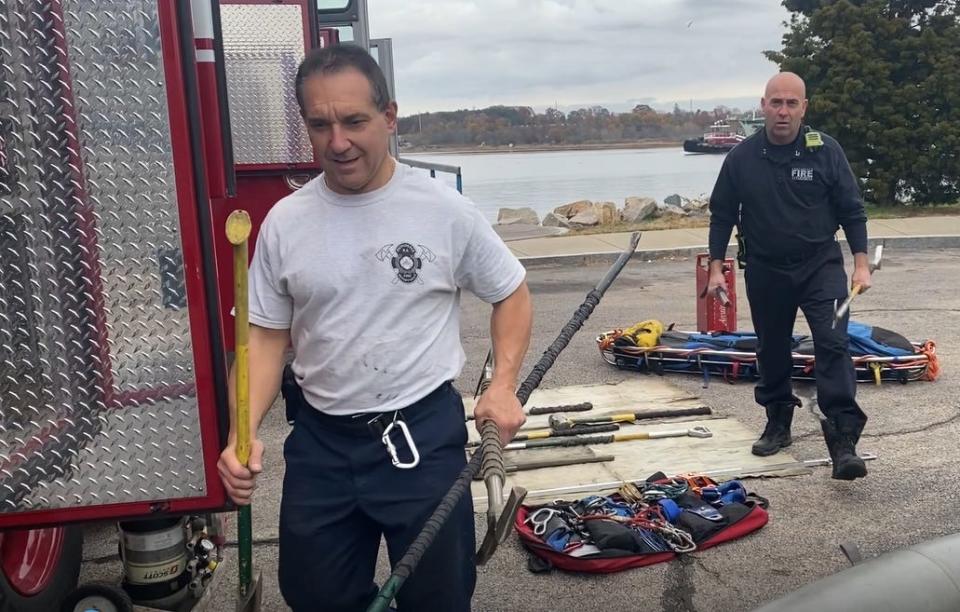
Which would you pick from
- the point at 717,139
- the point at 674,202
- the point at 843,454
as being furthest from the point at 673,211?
the point at 717,139

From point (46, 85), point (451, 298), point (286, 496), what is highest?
point (46, 85)

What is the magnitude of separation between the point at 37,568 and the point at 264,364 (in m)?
1.23

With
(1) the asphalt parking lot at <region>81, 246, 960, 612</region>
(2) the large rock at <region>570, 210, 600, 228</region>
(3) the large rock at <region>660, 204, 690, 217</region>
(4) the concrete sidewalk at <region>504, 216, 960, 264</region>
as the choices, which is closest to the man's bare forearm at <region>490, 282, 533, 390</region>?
(1) the asphalt parking lot at <region>81, 246, 960, 612</region>

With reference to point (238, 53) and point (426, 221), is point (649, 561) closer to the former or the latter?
point (426, 221)

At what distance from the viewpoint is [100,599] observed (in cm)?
319

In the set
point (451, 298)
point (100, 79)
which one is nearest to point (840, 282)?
point (451, 298)

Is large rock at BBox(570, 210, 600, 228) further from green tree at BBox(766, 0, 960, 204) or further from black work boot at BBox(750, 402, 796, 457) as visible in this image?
black work boot at BBox(750, 402, 796, 457)

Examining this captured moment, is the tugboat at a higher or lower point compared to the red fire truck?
lower

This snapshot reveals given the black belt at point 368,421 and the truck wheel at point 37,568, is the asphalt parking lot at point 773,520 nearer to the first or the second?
the truck wheel at point 37,568

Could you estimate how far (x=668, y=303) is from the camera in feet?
33.8

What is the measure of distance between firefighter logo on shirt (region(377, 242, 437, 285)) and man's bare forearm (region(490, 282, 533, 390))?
0.29 meters

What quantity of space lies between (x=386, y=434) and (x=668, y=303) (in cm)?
812

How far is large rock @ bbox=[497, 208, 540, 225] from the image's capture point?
2045 cm

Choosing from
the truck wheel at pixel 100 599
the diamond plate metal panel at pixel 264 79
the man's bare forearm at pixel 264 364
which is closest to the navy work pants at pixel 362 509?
the man's bare forearm at pixel 264 364
